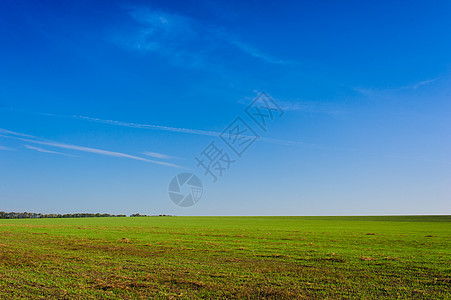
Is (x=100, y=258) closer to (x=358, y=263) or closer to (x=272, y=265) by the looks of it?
(x=272, y=265)

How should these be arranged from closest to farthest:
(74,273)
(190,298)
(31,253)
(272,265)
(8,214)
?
(190,298) < (74,273) < (272,265) < (31,253) < (8,214)

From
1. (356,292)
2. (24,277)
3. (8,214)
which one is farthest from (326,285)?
(8,214)

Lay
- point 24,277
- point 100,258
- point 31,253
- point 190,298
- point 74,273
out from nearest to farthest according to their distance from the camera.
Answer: point 190,298, point 24,277, point 74,273, point 100,258, point 31,253

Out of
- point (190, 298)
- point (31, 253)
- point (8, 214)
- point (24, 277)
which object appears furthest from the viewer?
point (8, 214)

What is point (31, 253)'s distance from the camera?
17328 millimetres

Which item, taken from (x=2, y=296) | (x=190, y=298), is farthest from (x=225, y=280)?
(x=2, y=296)

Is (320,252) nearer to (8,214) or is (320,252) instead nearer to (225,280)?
(225,280)

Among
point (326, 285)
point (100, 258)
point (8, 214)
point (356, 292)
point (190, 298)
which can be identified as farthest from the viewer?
point (8, 214)

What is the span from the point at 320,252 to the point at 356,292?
336 inches

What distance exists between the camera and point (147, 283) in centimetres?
1041

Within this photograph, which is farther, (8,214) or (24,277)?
(8,214)

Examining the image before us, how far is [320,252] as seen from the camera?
17.8 m

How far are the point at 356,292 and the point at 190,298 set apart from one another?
16.9ft

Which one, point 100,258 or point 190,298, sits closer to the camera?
point 190,298
